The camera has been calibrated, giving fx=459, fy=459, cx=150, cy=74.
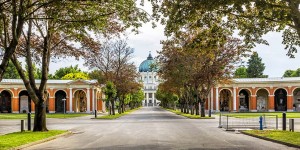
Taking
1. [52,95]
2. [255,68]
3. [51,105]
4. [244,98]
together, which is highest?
[255,68]

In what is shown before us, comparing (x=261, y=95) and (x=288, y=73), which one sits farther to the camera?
(x=288, y=73)

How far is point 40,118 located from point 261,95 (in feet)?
233

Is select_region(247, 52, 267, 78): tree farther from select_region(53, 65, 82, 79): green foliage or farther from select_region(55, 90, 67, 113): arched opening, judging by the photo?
select_region(55, 90, 67, 113): arched opening

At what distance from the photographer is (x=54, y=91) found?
90375 millimetres

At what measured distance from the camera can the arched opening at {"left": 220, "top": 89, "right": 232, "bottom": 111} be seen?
9426 cm

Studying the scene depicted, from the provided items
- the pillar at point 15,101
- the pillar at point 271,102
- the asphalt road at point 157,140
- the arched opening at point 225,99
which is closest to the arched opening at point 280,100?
the pillar at point 271,102

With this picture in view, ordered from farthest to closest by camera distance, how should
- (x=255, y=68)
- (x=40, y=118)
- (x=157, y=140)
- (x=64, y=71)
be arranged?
(x=255, y=68) < (x=64, y=71) < (x=40, y=118) < (x=157, y=140)

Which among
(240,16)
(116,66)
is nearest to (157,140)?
(240,16)

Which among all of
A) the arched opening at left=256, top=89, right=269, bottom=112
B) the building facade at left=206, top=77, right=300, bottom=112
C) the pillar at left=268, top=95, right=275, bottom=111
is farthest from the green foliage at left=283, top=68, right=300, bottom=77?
the pillar at left=268, top=95, right=275, bottom=111

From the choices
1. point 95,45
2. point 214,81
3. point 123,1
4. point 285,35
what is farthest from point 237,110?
point 123,1

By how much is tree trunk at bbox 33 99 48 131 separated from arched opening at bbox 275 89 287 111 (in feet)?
227

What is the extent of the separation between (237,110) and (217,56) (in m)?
36.1

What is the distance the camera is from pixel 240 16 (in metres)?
21.5

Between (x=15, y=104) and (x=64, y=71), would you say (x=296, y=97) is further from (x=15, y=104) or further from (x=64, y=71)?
(x=64, y=71)
